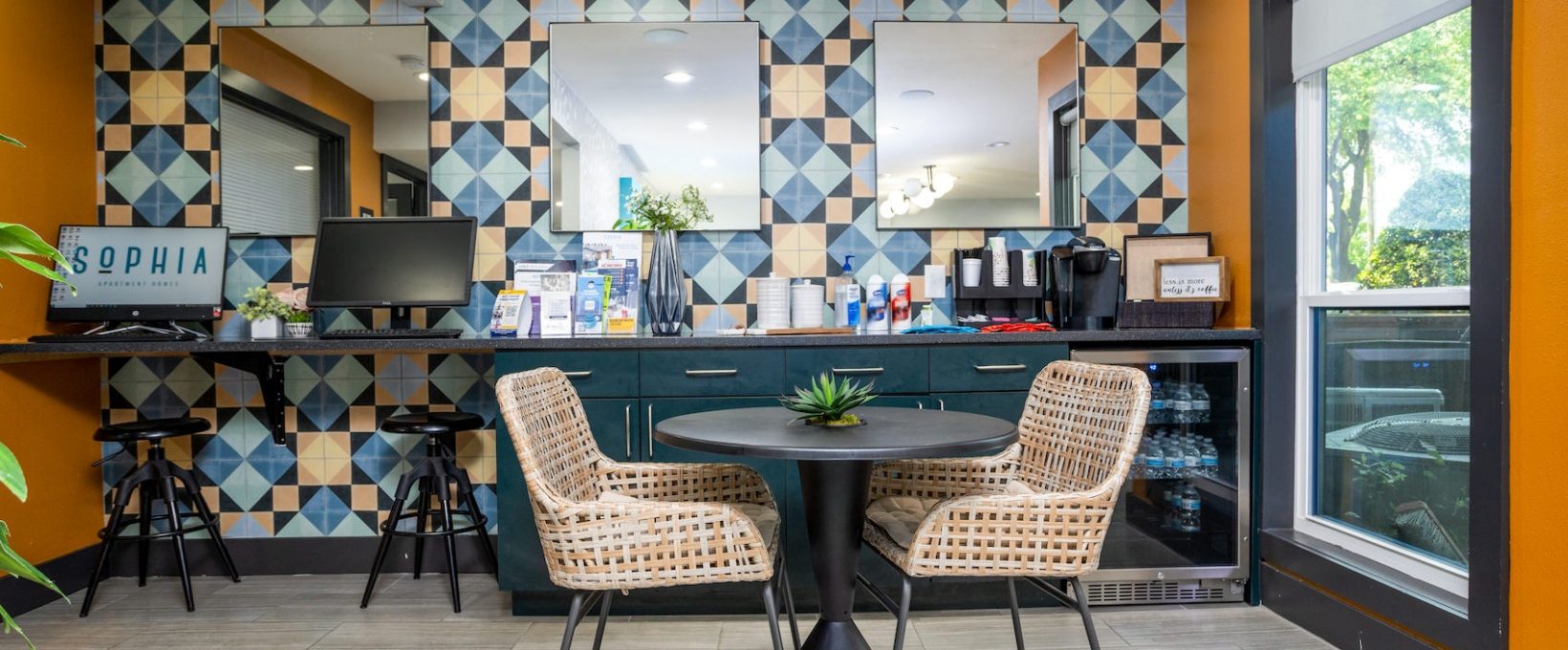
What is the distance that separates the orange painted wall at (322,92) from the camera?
3543 mm

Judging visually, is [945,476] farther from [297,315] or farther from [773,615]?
[297,315]

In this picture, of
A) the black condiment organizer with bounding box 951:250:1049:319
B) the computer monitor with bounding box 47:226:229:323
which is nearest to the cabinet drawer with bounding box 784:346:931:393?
the black condiment organizer with bounding box 951:250:1049:319

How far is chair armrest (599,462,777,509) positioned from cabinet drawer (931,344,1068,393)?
0.90 m

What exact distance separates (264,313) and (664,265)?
1.57 m

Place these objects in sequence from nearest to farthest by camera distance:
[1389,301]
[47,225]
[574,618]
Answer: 1. [574,618]
2. [1389,301]
3. [47,225]

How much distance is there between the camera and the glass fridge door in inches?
118

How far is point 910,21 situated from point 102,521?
386cm

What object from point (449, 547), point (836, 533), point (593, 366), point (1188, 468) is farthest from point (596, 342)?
point (1188, 468)

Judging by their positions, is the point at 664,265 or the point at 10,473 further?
the point at 664,265

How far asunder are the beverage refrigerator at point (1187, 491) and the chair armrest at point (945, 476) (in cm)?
78

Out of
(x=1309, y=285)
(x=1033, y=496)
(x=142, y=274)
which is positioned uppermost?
(x=142, y=274)

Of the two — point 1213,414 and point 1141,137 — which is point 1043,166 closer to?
point 1141,137

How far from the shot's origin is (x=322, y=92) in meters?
3.58

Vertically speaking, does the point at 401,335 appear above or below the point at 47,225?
below
